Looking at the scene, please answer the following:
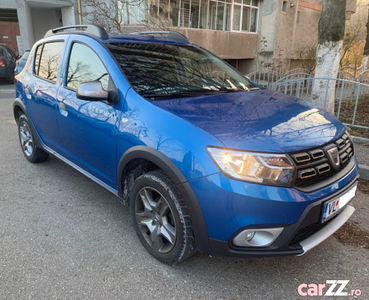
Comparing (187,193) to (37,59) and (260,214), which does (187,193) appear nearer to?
(260,214)

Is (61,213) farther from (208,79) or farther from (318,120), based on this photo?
(318,120)

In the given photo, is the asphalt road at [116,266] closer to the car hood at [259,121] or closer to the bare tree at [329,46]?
the car hood at [259,121]

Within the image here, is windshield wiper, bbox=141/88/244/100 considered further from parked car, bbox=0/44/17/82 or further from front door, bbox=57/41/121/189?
parked car, bbox=0/44/17/82

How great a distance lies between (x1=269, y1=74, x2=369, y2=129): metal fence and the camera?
5.66 m

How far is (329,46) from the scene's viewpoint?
18.9 ft

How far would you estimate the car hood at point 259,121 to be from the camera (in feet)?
6.40

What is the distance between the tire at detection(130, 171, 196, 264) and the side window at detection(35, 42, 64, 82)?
6.26 ft

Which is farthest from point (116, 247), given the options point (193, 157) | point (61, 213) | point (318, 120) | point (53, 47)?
point (53, 47)

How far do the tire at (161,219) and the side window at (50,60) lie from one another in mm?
1907

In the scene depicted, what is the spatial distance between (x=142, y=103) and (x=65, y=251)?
1410mm

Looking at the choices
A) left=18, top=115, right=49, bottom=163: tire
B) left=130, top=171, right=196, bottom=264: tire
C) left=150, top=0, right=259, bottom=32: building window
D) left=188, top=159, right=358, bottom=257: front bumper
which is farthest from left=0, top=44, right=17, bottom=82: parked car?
left=188, top=159, right=358, bottom=257: front bumper

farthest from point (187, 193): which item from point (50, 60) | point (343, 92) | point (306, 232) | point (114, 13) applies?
point (114, 13)

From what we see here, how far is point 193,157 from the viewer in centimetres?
197

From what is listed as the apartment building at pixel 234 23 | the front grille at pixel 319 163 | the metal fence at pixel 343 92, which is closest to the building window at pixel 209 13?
the apartment building at pixel 234 23
